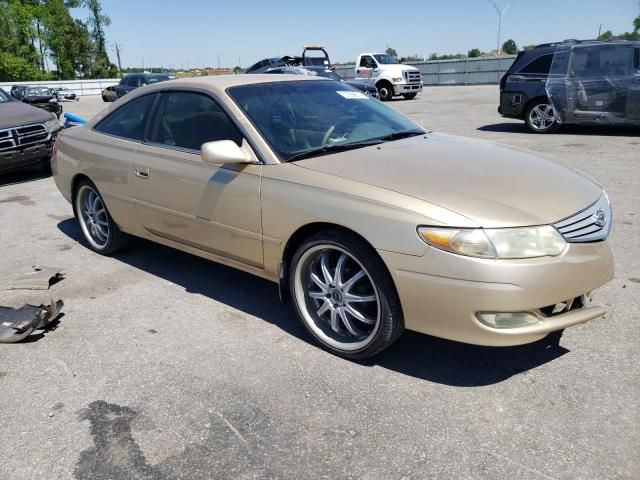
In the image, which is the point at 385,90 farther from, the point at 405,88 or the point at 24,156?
the point at 24,156

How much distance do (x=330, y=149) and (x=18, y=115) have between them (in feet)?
24.8

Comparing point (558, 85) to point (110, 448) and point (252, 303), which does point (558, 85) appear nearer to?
point (252, 303)

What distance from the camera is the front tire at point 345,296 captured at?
2.92 meters

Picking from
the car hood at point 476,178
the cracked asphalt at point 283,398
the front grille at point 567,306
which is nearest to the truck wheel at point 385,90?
the cracked asphalt at point 283,398

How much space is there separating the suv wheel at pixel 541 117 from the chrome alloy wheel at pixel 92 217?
379 inches

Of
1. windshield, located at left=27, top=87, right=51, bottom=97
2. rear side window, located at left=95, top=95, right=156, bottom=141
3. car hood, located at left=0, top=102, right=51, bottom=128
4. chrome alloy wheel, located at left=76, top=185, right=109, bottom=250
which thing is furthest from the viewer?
windshield, located at left=27, top=87, right=51, bottom=97

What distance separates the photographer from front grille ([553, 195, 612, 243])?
276 cm

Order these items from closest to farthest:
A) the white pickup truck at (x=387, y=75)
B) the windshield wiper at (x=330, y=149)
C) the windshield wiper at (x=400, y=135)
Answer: the windshield wiper at (x=330, y=149), the windshield wiper at (x=400, y=135), the white pickup truck at (x=387, y=75)

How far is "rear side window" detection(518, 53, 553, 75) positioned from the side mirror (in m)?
9.82

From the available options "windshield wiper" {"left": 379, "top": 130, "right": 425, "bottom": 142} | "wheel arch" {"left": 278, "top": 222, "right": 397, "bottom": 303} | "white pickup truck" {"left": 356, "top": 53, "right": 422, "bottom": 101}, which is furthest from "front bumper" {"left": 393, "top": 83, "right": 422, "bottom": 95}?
"wheel arch" {"left": 278, "top": 222, "right": 397, "bottom": 303}

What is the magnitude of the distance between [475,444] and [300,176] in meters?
1.69

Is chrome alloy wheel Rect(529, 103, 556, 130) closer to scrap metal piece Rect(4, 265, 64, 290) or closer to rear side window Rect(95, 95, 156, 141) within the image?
rear side window Rect(95, 95, 156, 141)

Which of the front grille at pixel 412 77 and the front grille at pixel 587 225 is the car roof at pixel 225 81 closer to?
the front grille at pixel 587 225

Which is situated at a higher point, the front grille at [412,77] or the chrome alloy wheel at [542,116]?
the front grille at [412,77]
